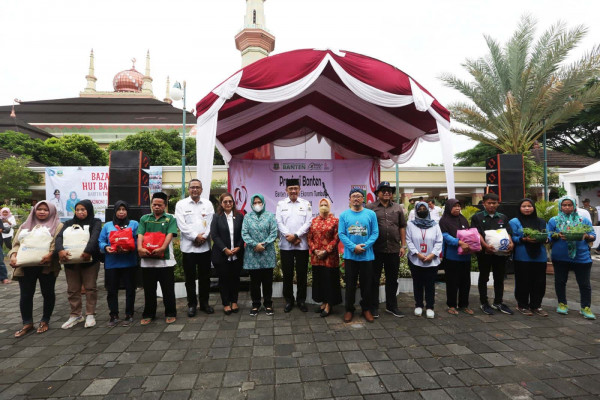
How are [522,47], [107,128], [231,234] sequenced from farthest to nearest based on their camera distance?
[107,128], [522,47], [231,234]

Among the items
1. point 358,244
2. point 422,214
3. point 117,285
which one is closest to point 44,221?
point 117,285

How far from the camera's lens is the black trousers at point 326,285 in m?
3.91

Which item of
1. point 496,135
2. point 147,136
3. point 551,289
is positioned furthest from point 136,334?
point 147,136

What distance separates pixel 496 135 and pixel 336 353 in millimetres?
12356

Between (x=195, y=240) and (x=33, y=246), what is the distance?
1.75m

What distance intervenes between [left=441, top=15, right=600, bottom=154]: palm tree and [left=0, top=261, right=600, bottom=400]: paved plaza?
9.37 metres

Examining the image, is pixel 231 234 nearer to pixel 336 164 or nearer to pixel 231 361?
pixel 231 361

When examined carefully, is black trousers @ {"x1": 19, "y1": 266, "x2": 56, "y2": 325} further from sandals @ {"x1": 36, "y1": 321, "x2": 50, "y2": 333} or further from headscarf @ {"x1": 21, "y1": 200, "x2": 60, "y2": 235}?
headscarf @ {"x1": 21, "y1": 200, "x2": 60, "y2": 235}

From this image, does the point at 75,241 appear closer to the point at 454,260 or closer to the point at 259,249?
the point at 259,249

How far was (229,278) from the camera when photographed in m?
4.05

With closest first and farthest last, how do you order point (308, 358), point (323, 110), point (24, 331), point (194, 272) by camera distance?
point (308, 358) < point (24, 331) < point (194, 272) < point (323, 110)

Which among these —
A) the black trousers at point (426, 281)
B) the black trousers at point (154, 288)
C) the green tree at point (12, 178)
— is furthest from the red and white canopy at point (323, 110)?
the green tree at point (12, 178)

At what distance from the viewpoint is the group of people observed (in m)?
3.66

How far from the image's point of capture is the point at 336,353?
9.57 feet
